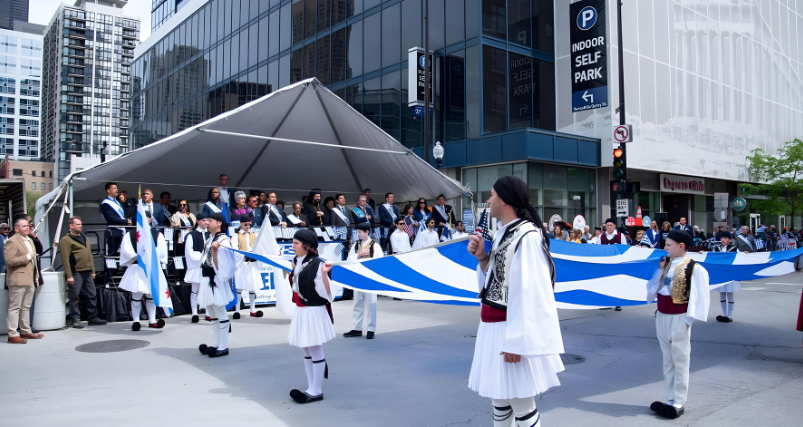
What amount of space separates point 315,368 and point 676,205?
101 ft

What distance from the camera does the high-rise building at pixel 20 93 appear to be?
184 m

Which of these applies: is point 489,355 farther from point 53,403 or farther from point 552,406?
point 53,403

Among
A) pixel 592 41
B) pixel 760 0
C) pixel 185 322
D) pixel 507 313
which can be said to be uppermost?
pixel 760 0

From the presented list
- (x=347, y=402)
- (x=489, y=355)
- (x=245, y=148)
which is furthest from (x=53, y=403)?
(x=245, y=148)

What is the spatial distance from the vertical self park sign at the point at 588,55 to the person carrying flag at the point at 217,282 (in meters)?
20.0

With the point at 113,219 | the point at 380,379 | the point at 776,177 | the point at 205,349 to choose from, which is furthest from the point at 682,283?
the point at 776,177

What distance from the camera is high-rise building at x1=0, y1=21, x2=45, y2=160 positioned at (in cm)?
18400

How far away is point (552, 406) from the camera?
5.77 metres

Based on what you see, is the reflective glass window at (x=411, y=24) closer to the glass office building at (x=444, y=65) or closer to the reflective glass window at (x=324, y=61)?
the glass office building at (x=444, y=65)

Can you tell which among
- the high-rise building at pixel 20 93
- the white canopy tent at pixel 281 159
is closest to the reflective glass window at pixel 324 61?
the white canopy tent at pixel 281 159

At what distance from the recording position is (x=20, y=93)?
622ft

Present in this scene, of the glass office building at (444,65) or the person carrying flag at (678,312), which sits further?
the glass office building at (444,65)

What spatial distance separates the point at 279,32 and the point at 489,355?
34644 mm

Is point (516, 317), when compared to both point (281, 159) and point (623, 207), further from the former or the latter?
point (623, 207)
